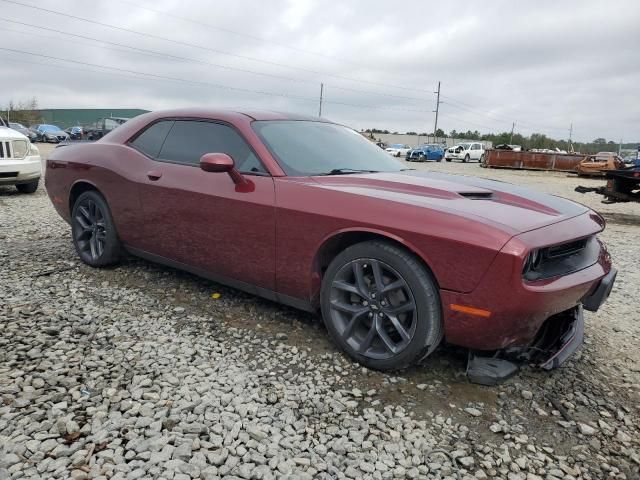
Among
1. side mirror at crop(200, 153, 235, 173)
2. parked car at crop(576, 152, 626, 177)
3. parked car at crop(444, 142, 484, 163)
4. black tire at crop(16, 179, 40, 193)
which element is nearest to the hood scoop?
side mirror at crop(200, 153, 235, 173)

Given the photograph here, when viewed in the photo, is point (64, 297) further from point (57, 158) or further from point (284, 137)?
point (284, 137)

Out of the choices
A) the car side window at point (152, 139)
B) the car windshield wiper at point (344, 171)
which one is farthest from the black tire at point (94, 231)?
the car windshield wiper at point (344, 171)

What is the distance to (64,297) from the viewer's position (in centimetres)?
344

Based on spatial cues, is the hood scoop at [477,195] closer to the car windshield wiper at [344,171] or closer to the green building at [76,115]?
the car windshield wiper at [344,171]

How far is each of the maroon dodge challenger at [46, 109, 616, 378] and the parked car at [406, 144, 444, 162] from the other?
1397 inches

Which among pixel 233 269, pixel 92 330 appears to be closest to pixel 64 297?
pixel 92 330

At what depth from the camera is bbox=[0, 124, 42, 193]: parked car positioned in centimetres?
788

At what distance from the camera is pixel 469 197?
2.62 meters

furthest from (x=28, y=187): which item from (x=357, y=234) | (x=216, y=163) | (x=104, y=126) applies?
(x=104, y=126)

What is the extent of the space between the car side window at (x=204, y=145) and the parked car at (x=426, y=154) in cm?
3593

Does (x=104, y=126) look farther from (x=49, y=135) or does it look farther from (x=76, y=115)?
(x=76, y=115)

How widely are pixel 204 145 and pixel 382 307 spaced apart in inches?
70.5

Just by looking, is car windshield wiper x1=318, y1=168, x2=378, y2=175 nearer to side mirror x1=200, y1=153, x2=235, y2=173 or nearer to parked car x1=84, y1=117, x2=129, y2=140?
side mirror x1=200, y1=153, x2=235, y2=173

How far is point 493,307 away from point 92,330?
2.34 m
